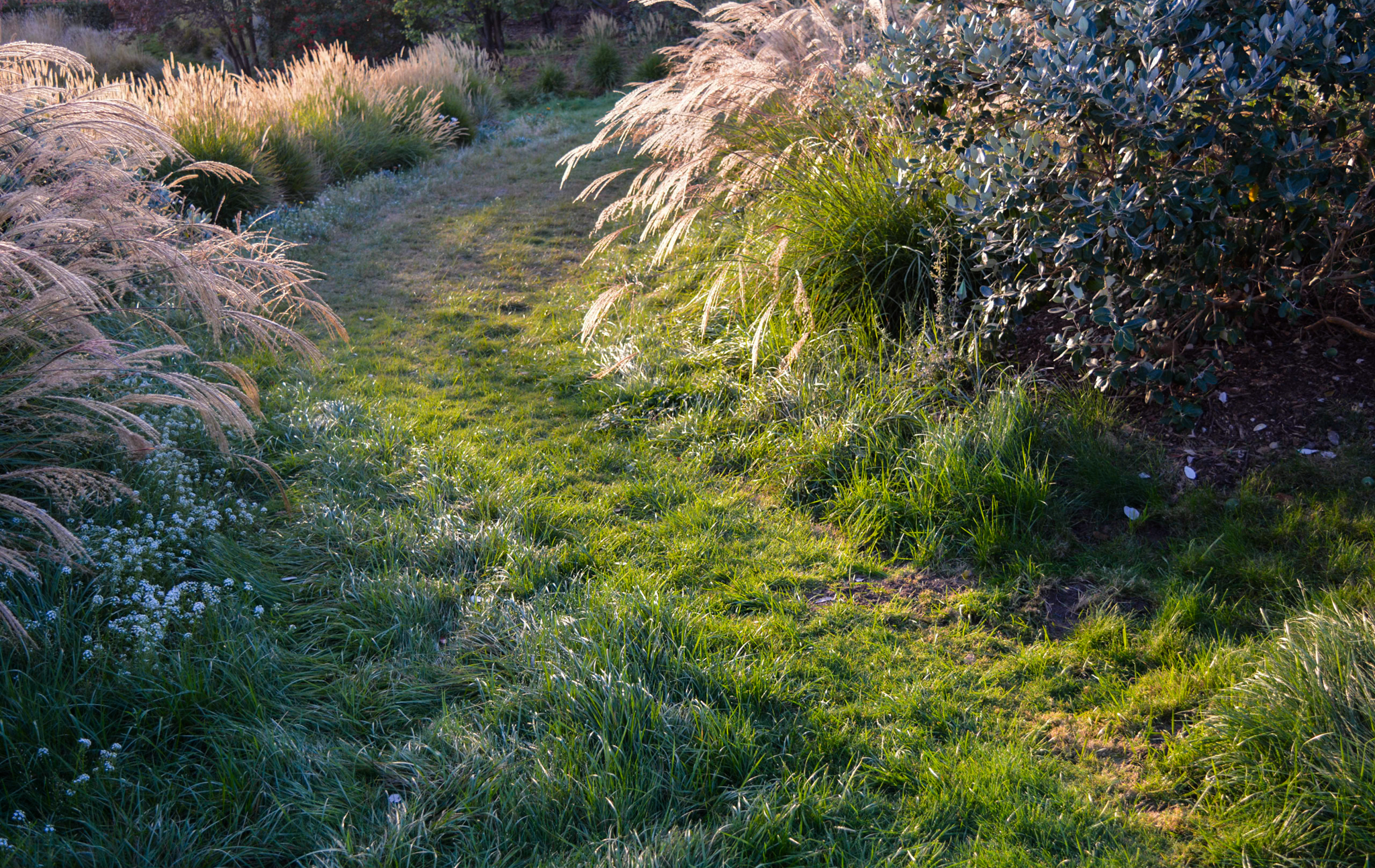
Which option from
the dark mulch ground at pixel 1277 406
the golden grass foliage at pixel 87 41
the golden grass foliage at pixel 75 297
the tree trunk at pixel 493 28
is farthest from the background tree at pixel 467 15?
the dark mulch ground at pixel 1277 406

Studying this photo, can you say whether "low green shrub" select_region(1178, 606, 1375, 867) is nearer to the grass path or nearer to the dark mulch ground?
the grass path

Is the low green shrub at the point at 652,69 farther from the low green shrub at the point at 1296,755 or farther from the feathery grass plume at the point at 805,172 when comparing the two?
the low green shrub at the point at 1296,755

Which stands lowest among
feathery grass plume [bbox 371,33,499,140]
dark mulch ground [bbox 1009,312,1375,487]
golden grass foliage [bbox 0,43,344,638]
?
dark mulch ground [bbox 1009,312,1375,487]

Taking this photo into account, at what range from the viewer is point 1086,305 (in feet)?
12.0

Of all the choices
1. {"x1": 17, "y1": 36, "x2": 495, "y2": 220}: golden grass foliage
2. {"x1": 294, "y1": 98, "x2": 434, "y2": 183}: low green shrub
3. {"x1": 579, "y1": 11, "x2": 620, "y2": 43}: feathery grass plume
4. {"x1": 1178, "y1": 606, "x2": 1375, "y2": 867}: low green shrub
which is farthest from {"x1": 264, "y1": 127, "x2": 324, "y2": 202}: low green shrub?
{"x1": 579, "y1": 11, "x2": 620, "y2": 43}: feathery grass plume

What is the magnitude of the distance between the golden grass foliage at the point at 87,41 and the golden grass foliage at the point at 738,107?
1782 centimetres

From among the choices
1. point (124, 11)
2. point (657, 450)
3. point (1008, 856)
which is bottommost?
point (1008, 856)

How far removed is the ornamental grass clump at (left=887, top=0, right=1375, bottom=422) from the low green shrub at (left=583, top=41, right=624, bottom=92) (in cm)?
1430

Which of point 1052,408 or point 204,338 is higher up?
point 204,338

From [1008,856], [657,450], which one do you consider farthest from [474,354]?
[1008,856]

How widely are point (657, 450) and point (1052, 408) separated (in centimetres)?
190

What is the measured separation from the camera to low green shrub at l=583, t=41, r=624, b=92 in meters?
17.0

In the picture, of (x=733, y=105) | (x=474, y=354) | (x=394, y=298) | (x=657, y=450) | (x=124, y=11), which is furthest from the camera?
(x=124, y=11)

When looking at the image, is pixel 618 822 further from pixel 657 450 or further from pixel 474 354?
pixel 474 354
